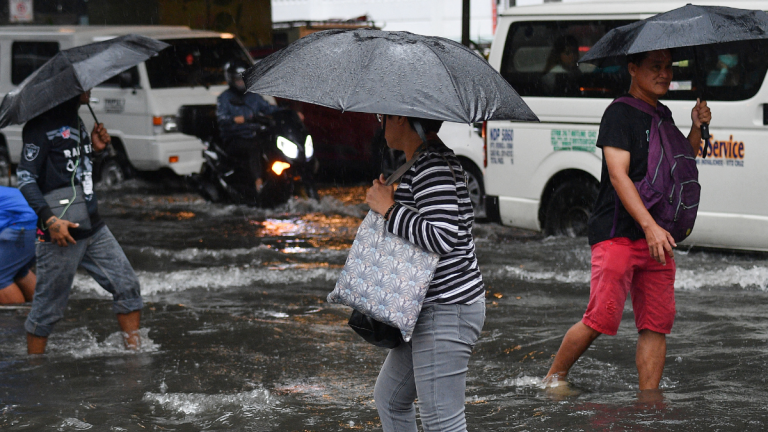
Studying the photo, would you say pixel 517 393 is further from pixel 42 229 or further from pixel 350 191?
pixel 350 191

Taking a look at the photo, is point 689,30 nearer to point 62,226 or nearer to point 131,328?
point 62,226

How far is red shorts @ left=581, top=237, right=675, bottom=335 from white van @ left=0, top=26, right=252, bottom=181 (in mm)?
9228

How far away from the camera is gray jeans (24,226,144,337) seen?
530 cm

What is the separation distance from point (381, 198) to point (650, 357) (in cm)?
198

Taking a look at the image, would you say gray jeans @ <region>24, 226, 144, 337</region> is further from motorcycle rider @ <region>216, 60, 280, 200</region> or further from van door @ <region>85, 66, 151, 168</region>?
van door @ <region>85, 66, 151, 168</region>

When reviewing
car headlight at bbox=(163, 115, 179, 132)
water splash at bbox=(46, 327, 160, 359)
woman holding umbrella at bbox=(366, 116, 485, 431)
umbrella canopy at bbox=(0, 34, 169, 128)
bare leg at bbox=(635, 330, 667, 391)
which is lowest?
water splash at bbox=(46, 327, 160, 359)

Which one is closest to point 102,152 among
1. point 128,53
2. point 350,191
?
point 128,53

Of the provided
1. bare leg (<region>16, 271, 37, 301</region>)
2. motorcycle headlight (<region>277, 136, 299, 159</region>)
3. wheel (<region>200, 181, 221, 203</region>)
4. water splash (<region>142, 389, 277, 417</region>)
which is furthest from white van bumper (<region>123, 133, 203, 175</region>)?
water splash (<region>142, 389, 277, 417</region>)

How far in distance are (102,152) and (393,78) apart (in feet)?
10.3

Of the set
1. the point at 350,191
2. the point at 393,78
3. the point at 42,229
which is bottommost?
the point at 350,191

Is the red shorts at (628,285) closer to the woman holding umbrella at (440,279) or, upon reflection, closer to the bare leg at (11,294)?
the woman holding umbrella at (440,279)

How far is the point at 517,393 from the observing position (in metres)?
4.89

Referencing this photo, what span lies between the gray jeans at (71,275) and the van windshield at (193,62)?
25.0 ft

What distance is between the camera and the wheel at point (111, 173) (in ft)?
44.8
